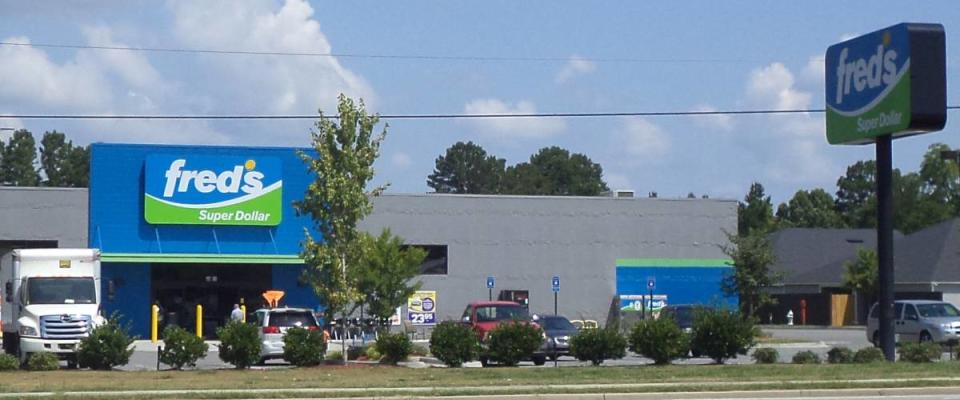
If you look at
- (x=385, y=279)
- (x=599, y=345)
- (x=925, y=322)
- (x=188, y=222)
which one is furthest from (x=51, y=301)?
(x=925, y=322)

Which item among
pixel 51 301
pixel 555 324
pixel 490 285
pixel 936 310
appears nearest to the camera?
pixel 51 301

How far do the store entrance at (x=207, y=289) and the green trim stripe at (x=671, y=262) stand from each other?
16217 millimetres

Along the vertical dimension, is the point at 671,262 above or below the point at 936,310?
above

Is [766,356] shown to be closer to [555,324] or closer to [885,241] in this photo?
[885,241]

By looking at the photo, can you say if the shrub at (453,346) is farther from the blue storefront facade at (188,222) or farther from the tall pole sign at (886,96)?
the blue storefront facade at (188,222)

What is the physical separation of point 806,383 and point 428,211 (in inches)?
1306

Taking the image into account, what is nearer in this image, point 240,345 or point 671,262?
point 240,345

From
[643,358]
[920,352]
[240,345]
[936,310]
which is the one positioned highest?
[936,310]

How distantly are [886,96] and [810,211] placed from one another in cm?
10110

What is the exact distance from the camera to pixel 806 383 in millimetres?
25109

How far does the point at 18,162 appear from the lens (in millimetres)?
132125

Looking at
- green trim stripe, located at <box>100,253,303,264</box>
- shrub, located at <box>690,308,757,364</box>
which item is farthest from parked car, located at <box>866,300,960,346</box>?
green trim stripe, located at <box>100,253,303,264</box>

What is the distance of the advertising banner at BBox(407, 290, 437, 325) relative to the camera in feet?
184

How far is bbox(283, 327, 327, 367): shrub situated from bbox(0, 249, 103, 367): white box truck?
5907 millimetres
